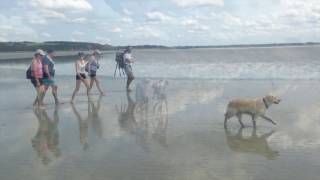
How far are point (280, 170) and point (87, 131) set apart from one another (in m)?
4.87

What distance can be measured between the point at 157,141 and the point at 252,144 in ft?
5.73

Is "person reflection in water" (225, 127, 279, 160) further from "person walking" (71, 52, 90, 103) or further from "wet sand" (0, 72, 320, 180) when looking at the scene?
"person walking" (71, 52, 90, 103)

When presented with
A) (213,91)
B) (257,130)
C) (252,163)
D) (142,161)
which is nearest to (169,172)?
(142,161)

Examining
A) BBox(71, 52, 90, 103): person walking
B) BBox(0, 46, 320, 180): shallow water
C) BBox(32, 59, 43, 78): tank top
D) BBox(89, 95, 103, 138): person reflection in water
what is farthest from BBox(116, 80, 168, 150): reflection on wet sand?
BBox(32, 59, 43, 78): tank top

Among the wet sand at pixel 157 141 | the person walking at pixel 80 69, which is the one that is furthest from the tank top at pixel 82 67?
the wet sand at pixel 157 141

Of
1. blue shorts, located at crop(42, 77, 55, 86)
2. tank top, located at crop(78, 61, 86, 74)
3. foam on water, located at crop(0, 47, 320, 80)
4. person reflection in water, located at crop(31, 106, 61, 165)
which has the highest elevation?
tank top, located at crop(78, 61, 86, 74)

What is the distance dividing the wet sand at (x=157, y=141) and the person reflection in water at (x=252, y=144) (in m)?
0.02

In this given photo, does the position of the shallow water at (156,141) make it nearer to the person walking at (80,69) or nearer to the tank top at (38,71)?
the person walking at (80,69)

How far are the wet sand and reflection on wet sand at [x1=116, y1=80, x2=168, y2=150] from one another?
0.02 meters

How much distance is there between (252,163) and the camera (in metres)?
8.20

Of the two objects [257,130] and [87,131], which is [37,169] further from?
[257,130]

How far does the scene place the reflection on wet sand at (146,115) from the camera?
10664mm

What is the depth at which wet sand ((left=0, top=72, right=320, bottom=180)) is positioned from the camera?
793cm

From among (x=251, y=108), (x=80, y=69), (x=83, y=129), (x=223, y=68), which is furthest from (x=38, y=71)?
(x=223, y=68)
